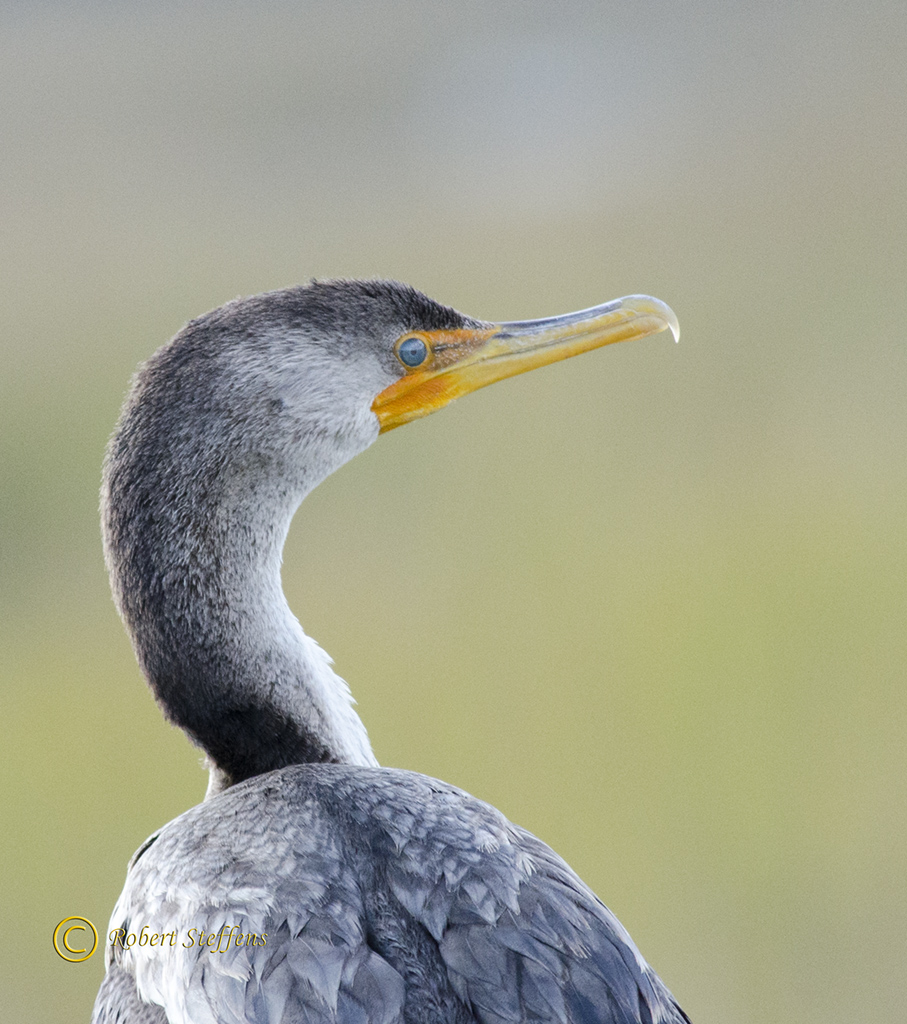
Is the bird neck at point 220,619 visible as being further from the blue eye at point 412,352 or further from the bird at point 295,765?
the blue eye at point 412,352

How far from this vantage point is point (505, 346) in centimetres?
207

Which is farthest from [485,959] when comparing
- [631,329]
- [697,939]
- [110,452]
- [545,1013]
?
[697,939]

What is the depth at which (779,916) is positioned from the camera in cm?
459

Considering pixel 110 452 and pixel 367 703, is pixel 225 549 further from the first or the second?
pixel 367 703

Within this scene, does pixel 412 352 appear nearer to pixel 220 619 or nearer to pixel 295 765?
pixel 220 619

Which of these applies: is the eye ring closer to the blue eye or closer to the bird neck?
the blue eye

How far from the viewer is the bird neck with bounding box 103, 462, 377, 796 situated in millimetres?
1762

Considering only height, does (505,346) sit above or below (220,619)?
above

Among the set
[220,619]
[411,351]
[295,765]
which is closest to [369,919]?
[295,765]

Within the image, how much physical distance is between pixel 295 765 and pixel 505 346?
30.4 inches

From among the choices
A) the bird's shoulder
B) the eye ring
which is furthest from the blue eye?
the bird's shoulder

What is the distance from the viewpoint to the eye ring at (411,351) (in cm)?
196

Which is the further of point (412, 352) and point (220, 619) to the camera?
point (412, 352)

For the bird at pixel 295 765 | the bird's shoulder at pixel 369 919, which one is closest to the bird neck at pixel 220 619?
the bird at pixel 295 765
